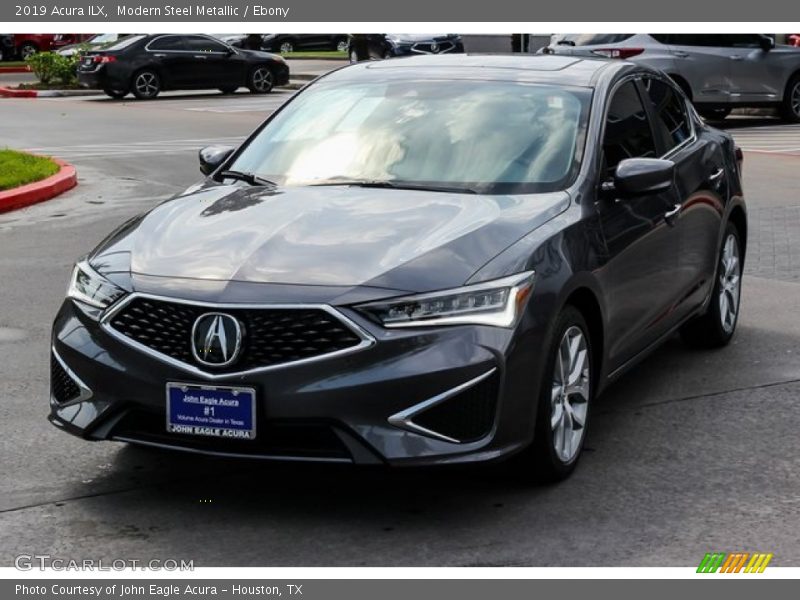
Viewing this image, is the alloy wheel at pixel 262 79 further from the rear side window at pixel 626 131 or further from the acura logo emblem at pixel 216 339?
the acura logo emblem at pixel 216 339

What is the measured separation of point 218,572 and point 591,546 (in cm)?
124

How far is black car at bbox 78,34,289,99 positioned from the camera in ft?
103

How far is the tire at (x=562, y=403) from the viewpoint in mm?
5598

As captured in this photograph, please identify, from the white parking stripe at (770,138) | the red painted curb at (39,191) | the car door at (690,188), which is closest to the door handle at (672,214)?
the car door at (690,188)

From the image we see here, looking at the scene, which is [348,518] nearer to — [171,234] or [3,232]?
[171,234]

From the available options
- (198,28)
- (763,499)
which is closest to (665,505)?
(763,499)

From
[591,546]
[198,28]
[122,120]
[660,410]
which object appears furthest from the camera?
[198,28]

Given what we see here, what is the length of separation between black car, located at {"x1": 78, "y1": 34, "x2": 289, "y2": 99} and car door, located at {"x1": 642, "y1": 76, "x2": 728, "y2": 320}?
2455 cm

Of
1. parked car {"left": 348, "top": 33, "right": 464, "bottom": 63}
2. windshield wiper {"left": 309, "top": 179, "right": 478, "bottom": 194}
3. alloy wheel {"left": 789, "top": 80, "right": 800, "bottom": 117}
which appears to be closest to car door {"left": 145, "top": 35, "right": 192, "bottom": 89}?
parked car {"left": 348, "top": 33, "right": 464, "bottom": 63}

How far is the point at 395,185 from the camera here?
6320 millimetres

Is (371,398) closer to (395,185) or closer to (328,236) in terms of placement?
(328,236)

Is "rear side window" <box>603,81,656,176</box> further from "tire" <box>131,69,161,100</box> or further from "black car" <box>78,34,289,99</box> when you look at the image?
"tire" <box>131,69,161,100</box>

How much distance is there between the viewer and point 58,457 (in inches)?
243

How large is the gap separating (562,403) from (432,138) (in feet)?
4.59
